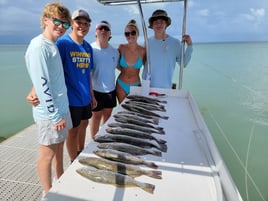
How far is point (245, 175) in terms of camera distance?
14.1 feet

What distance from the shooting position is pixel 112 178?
44.6 inches

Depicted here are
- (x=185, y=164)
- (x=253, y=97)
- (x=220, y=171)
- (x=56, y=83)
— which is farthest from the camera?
(x=253, y=97)

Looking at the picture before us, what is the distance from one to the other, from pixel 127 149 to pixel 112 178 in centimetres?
33

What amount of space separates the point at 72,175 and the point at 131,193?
317 millimetres

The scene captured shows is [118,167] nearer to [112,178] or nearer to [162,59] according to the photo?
[112,178]

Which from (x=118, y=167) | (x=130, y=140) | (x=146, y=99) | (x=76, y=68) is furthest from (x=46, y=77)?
(x=146, y=99)

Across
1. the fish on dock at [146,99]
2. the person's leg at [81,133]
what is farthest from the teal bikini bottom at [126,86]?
the person's leg at [81,133]

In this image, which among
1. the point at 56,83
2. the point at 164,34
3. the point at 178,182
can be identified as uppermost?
the point at 164,34

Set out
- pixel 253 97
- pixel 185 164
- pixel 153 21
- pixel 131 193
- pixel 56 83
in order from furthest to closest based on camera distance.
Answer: pixel 253 97 < pixel 153 21 < pixel 56 83 < pixel 185 164 < pixel 131 193

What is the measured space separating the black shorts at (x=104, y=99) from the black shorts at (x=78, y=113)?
459mm

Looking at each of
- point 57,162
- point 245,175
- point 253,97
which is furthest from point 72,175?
point 253,97

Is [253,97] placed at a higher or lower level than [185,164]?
lower

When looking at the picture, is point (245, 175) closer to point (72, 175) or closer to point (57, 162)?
point (57, 162)

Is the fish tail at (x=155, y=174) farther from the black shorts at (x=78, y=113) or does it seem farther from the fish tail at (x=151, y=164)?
the black shorts at (x=78, y=113)
